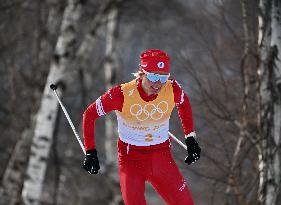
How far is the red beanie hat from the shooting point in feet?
18.4

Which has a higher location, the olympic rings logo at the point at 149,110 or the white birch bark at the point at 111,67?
the white birch bark at the point at 111,67

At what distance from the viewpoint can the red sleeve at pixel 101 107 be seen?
19.0 ft

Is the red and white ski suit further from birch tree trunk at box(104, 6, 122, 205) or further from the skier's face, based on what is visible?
birch tree trunk at box(104, 6, 122, 205)

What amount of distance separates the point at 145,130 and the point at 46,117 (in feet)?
15.6

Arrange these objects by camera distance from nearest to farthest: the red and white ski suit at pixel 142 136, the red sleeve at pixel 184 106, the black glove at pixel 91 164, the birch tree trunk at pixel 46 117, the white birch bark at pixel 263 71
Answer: the black glove at pixel 91 164 < the red and white ski suit at pixel 142 136 < the red sleeve at pixel 184 106 < the white birch bark at pixel 263 71 < the birch tree trunk at pixel 46 117

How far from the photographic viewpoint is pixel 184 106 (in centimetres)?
620

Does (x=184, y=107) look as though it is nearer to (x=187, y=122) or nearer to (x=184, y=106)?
(x=184, y=106)

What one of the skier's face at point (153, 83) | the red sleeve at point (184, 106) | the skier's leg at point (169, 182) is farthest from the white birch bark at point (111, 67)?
the skier's face at point (153, 83)

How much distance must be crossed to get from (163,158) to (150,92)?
71 cm

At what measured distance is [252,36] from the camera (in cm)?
908

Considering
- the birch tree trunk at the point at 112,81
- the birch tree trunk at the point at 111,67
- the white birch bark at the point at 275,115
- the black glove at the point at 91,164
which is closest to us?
the black glove at the point at 91,164

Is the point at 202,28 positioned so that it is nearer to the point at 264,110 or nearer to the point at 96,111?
the point at 264,110

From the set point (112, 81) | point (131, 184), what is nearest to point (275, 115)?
point (131, 184)

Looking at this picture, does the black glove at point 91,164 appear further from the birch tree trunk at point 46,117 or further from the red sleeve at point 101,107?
the birch tree trunk at point 46,117
